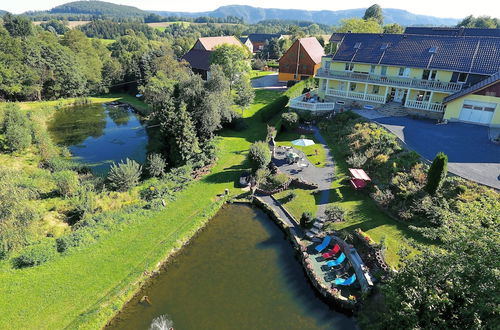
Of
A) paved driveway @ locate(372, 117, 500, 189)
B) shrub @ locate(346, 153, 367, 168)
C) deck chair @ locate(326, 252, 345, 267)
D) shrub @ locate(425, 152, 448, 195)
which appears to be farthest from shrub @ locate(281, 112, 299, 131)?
deck chair @ locate(326, 252, 345, 267)

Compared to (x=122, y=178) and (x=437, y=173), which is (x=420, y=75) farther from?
(x=122, y=178)

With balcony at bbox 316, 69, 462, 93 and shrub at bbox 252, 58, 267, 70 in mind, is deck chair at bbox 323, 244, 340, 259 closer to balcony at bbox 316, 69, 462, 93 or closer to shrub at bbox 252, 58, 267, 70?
balcony at bbox 316, 69, 462, 93

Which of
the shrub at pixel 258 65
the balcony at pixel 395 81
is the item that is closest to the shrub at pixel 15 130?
the balcony at pixel 395 81

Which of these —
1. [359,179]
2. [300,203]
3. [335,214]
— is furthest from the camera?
[359,179]

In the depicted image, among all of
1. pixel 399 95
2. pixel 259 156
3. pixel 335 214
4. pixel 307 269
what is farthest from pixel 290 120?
pixel 307 269

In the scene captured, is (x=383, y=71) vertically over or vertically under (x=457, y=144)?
over

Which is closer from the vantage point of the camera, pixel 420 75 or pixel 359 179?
pixel 359 179

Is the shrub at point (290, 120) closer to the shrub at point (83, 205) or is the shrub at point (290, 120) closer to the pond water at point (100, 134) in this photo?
the pond water at point (100, 134)

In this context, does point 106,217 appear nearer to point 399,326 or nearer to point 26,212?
point 26,212
